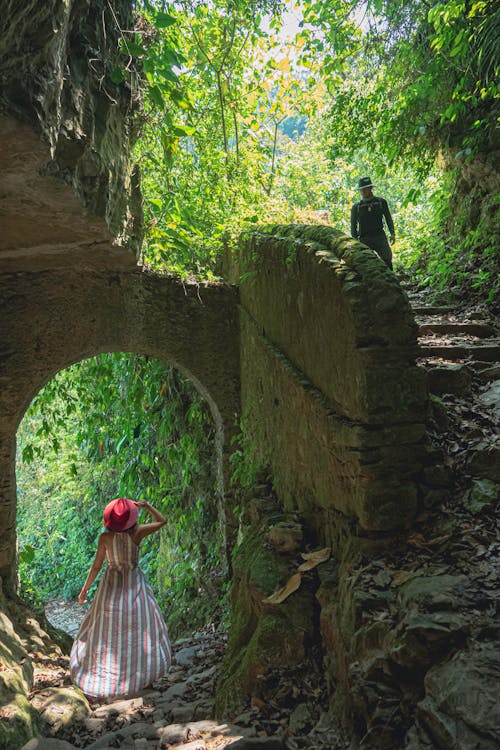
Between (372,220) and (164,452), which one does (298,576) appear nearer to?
(372,220)

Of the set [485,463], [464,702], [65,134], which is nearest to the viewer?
[464,702]

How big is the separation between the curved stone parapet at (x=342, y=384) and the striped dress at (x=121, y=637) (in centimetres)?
132

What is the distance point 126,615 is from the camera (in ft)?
12.9

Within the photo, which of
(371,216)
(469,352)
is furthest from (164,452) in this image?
(469,352)

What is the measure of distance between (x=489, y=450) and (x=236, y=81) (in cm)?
678

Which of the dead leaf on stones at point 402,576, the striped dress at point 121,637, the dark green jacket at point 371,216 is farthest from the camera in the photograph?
the dark green jacket at point 371,216

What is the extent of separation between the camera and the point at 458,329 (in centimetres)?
454

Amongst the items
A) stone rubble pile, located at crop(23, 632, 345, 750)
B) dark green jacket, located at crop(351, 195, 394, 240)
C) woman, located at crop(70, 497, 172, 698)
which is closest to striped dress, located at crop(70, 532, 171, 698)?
woman, located at crop(70, 497, 172, 698)

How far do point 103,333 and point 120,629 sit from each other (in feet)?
9.10

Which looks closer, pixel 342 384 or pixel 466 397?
pixel 342 384

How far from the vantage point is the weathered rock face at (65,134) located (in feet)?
6.98

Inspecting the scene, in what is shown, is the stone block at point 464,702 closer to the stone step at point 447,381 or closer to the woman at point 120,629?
the stone step at point 447,381

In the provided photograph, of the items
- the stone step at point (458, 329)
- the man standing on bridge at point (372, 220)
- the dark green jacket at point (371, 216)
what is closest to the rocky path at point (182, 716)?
the stone step at point (458, 329)

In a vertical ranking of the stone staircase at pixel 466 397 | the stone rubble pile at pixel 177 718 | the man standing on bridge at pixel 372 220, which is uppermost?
the man standing on bridge at pixel 372 220
